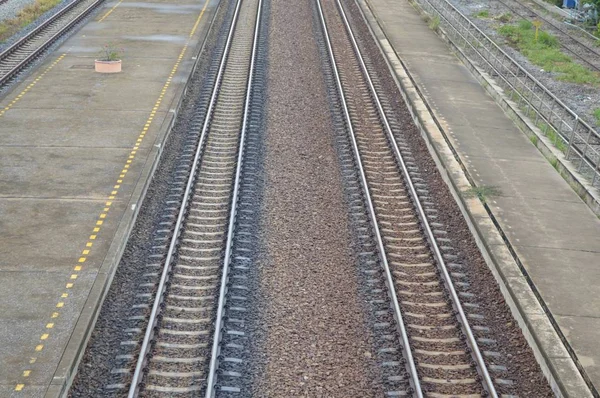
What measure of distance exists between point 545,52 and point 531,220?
16.1 metres

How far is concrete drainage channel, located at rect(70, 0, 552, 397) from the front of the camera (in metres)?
10.7

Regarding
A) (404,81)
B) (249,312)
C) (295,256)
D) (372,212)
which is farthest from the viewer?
(404,81)

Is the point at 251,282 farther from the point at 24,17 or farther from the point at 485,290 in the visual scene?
the point at 24,17

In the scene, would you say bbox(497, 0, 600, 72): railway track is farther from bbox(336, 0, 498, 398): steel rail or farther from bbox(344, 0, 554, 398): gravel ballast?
bbox(344, 0, 554, 398): gravel ballast

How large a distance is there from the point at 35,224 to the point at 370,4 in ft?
83.9

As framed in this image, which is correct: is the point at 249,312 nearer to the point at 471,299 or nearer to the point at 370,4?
the point at 471,299

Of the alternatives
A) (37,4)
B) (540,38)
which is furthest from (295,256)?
(37,4)

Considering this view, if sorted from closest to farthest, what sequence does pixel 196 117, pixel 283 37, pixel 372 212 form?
pixel 372 212, pixel 196 117, pixel 283 37

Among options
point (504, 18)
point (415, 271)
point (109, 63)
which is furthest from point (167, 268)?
point (504, 18)

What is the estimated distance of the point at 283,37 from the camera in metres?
30.6

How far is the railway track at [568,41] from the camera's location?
29602 mm

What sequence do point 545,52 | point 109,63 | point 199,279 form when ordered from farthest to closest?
point 545,52 < point 109,63 < point 199,279

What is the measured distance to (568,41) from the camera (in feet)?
108

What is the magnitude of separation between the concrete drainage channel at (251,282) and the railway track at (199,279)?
0.08 feet
